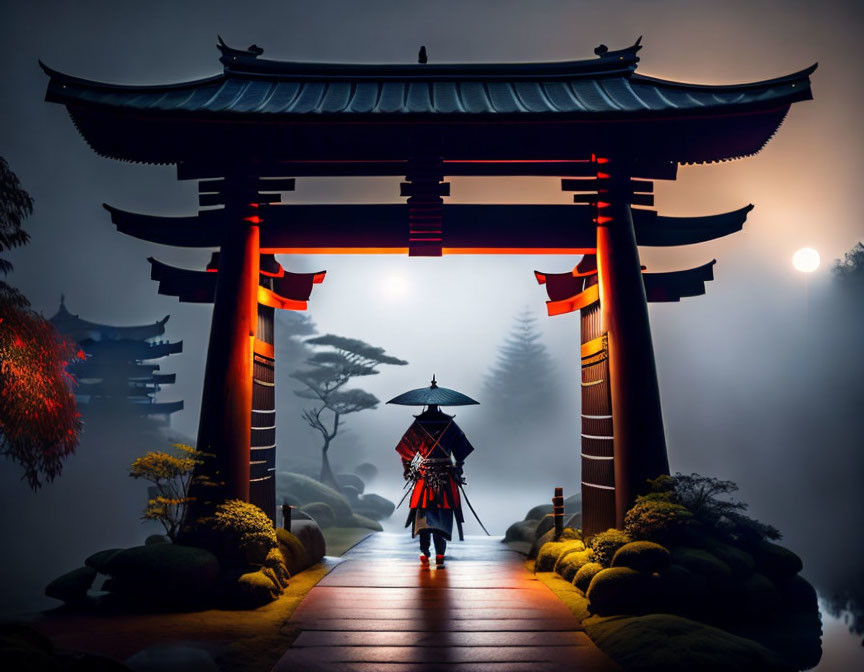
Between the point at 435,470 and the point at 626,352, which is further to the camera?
the point at 435,470

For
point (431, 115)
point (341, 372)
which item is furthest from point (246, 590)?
point (341, 372)

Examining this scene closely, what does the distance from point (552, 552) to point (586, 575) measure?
1731mm

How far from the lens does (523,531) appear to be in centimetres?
1270

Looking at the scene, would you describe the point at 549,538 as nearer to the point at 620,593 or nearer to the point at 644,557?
the point at 644,557

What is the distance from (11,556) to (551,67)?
20.4 metres

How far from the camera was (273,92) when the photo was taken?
9195 mm

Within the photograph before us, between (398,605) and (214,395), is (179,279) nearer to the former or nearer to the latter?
(214,395)

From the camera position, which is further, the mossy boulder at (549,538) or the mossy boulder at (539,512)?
the mossy boulder at (539,512)

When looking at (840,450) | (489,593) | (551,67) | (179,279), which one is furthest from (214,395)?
(840,450)

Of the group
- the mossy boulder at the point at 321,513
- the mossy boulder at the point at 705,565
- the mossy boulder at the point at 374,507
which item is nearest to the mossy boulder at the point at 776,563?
the mossy boulder at the point at 705,565

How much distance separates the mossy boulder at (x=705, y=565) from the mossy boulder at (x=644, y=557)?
0.75 feet

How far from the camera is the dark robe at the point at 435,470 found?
373 inches

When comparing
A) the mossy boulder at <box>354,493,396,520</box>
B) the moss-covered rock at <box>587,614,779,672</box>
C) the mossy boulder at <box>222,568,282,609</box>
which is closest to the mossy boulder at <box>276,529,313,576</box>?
the mossy boulder at <box>222,568,282,609</box>

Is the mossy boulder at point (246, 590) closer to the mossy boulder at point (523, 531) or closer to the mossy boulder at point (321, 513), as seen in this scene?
the mossy boulder at point (523, 531)
